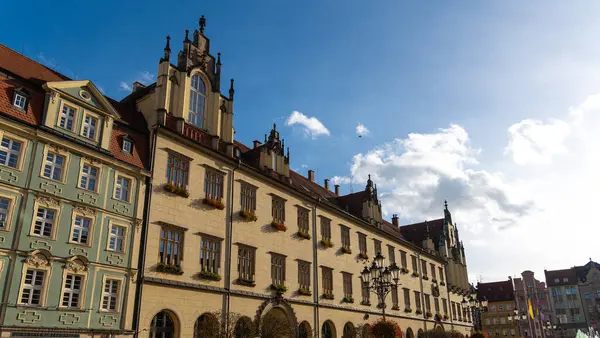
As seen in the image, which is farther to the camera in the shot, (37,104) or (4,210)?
(37,104)

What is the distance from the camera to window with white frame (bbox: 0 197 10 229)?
1972 cm

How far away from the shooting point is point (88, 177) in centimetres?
2348

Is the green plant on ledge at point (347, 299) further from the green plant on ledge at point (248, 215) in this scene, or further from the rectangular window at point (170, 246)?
the rectangular window at point (170, 246)

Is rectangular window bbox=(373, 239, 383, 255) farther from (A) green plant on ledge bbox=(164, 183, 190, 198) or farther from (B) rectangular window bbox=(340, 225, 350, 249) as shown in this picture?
(A) green plant on ledge bbox=(164, 183, 190, 198)

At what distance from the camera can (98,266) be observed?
22609 mm

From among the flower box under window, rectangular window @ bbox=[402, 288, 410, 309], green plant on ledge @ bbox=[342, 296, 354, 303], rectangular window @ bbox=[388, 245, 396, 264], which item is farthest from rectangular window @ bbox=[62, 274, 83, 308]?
rectangular window @ bbox=[402, 288, 410, 309]

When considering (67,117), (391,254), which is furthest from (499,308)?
(67,117)

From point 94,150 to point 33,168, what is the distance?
3117 mm

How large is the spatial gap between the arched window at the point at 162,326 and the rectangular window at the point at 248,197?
9.09 metres

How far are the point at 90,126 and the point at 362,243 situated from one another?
2952 centimetres

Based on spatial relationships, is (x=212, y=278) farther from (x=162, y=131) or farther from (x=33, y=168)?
(x=33, y=168)

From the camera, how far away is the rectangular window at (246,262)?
101ft

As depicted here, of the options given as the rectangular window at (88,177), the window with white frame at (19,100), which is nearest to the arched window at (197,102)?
the rectangular window at (88,177)

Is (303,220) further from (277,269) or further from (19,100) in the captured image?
(19,100)
